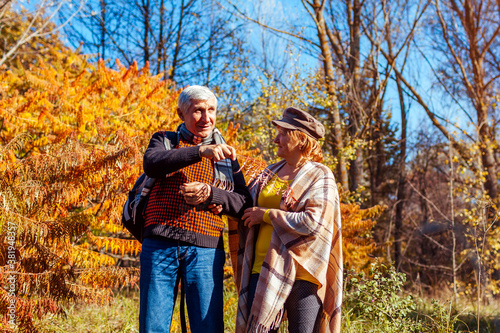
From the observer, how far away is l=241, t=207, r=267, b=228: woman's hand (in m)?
2.08

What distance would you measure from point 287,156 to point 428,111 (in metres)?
9.64

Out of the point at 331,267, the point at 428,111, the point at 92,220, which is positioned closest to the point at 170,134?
the point at 331,267

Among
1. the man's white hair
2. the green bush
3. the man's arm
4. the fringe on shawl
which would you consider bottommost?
the green bush

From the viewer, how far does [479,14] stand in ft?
32.0

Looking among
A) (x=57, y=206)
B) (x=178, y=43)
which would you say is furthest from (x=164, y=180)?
(x=178, y=43)

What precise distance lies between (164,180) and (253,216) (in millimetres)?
467

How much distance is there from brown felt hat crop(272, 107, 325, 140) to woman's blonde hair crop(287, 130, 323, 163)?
0.07ft

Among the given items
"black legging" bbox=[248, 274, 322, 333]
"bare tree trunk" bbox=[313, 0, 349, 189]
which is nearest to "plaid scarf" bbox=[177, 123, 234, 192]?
"black legging" bbox=[248, 274, 322, 333]

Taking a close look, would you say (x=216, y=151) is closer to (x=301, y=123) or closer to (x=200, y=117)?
(x=200, y=117)

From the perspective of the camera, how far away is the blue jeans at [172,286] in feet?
6.32

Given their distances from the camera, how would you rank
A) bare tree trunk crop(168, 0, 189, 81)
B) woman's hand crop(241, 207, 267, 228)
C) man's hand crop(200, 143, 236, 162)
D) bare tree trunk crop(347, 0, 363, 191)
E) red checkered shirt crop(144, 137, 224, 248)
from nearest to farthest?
1. man's hand crop(200, 143, 236, 162)
2. red checkered shirt crop(144, 137, 224, 248)
3. woman's hand crop(241, 207, 267, 228)
4. bare tree trunk crop(347, 0, 363, 191)
5. bare tree trunk crop(168, 0, 189, 81)

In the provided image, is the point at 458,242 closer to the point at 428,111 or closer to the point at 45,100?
the point at 428,111

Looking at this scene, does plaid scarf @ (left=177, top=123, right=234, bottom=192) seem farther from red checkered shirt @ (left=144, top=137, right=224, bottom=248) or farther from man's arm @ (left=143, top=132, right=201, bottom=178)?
man's arm @ (left=143, top=132, right=201, bottom=178)

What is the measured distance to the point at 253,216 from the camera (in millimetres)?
2094
